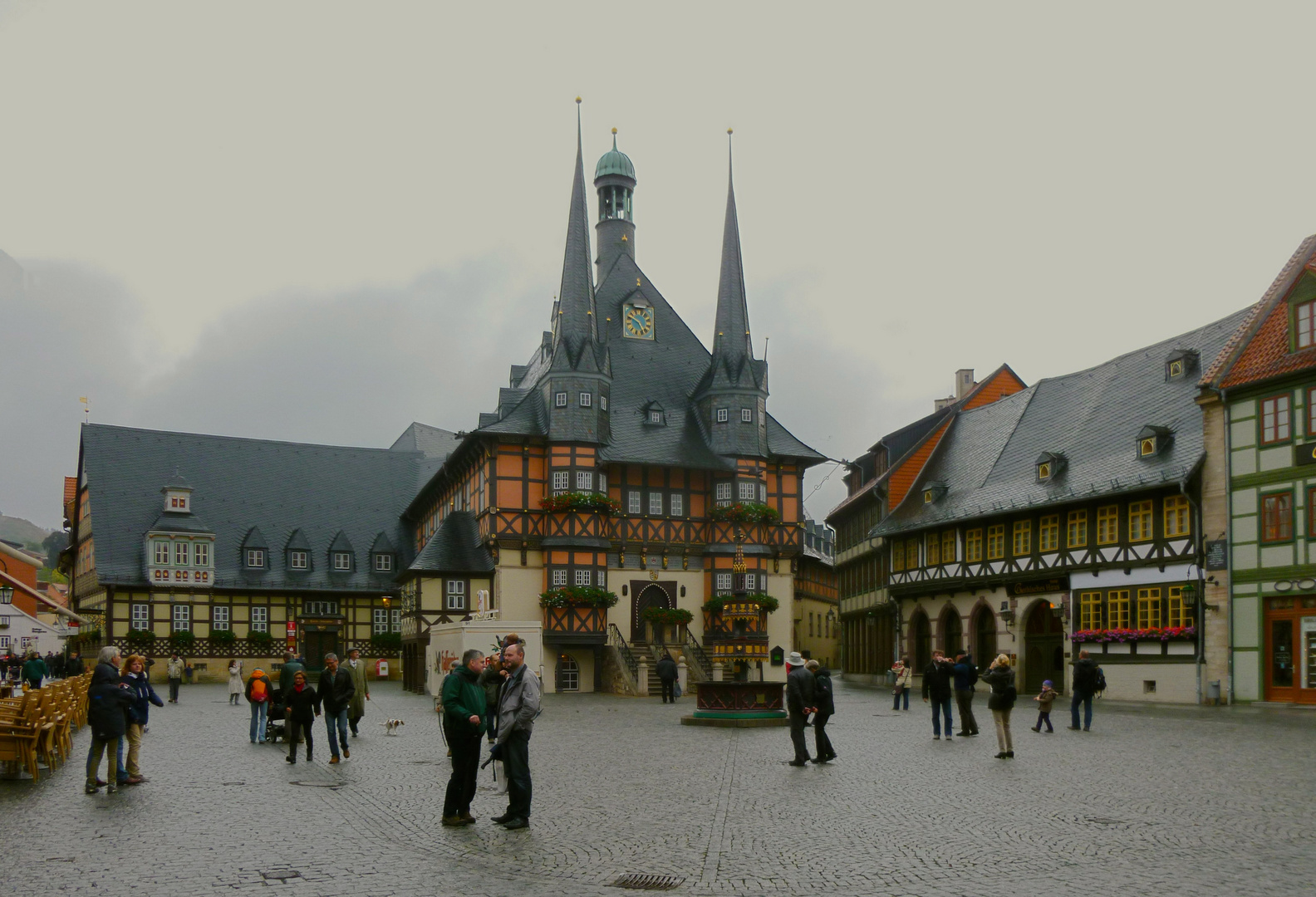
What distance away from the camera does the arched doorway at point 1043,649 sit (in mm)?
38906

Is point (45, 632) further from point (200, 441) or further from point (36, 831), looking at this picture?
point (36, 831)

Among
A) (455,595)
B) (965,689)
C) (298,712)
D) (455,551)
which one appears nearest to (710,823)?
(298,712)

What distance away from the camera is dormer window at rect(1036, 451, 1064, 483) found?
39.4 m

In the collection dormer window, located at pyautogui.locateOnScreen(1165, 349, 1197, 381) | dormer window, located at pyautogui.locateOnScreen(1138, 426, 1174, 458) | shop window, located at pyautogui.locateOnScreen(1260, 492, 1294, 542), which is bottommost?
shop window, located at pyautogui.locateOnScreen(1260, 492, 1294, 542)

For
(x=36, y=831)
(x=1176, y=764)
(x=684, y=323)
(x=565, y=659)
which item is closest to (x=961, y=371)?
(x=684, y=323)

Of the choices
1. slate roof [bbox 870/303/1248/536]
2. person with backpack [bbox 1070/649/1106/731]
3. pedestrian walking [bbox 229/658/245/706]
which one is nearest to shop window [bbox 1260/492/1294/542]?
slate roof [bbox 870/303/1248/536]

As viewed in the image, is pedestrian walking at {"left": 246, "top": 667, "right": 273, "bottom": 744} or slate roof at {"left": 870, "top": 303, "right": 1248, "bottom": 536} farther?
slate roof at {"left": 870, "top": 303, "right": 1248, "bottom": 536}

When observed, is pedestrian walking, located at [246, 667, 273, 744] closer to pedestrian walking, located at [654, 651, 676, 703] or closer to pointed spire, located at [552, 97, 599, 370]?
pedestrian walking, located at [654, 651, 676, 703]

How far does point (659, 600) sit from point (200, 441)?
3317cm

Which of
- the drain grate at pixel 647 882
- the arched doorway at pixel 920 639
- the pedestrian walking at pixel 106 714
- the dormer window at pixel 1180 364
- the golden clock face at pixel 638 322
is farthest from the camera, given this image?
the golden clock face at pixel 638 322

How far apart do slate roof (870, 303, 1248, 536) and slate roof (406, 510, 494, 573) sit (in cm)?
1492

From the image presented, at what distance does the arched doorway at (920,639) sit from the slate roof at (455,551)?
51.2ft

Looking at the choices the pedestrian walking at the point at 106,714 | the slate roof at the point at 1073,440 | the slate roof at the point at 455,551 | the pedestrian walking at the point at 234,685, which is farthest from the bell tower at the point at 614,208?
the pedestrian walking at the point at 106,714

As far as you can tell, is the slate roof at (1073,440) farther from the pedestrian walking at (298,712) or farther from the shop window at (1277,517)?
the pedestrian walking at (298,712)
